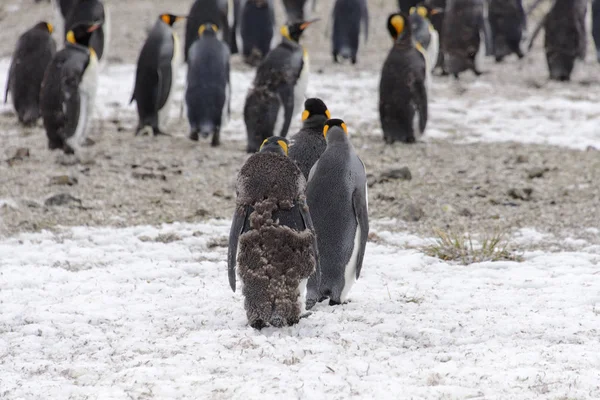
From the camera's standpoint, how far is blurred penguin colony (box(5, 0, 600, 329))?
160 inches

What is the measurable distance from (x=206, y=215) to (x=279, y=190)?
277 cm

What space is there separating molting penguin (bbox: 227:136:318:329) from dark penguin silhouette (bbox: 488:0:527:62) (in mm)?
11075

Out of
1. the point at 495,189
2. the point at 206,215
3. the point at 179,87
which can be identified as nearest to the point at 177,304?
the point at 206,215

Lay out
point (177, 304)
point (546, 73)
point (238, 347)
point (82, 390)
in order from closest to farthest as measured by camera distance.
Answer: point (82, 390) < point (238, 347) < point (177, 304) < point (546, 73)

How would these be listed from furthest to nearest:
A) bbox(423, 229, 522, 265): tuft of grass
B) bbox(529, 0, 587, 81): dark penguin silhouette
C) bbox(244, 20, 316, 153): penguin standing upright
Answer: bbox(529, 0, 587, 81): dark penguin silhouette → bbox(244, 20, 316, 153): penguin standing upright → bbox(423, 229, 522, 265): tuft of grass

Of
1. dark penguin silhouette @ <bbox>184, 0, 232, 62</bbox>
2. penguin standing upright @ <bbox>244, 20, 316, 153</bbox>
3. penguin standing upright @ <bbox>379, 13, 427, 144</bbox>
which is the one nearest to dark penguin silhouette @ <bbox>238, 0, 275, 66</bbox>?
dark penguin silhouette @ <bbox>184, 0, 232, 62</bbox>

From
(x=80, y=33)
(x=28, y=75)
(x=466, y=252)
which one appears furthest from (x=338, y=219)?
(x=28, y=75)

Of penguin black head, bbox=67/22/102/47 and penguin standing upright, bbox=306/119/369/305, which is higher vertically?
penguin black head, bbox=67/22/102/47

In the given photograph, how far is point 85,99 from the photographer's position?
27.9ft

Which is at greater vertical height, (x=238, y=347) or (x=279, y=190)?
(x=279, y=190)

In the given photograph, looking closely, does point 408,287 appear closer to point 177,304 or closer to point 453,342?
point 453,342

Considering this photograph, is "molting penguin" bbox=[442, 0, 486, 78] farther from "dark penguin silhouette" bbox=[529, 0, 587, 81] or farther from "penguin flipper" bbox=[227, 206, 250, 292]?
"penguin flipper" bbox=[227, 206, 250, 292]

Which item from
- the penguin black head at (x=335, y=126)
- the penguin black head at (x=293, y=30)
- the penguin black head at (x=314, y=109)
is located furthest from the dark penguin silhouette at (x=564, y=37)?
the penguin black head at (x=335, y=126)

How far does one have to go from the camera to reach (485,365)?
3.58 meters
